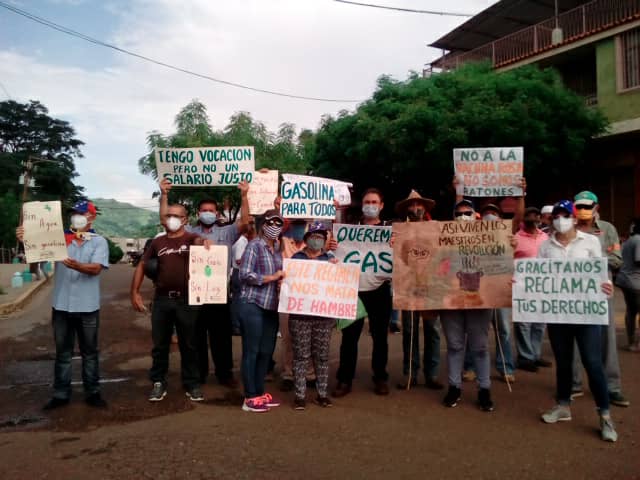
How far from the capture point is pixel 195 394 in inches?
232

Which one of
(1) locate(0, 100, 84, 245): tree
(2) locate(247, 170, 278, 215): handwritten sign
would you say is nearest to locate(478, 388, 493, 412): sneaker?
(2) locate(247, 170, 278, 215): handwritten sign

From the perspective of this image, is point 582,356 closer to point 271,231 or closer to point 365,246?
point 365,246

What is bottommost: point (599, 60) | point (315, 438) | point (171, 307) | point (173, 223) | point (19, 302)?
point (315, 438)

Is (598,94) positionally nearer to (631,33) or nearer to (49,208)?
(631,33)

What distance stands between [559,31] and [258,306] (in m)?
20.0

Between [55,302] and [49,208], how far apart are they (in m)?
0.97

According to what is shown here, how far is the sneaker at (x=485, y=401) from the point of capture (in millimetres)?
5488

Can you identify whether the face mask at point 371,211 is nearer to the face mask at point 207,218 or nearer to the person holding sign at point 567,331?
the face mask at point 207,218

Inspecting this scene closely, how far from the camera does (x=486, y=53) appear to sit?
24703 millimetres

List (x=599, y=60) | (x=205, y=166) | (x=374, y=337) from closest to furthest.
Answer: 1. (x=374, y=337)
2. (x=205, y=166)
3. (x=599, y=60)

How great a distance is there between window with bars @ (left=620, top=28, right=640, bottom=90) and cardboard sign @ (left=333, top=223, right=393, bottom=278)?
615 inches

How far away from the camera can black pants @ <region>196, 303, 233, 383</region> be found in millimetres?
6488

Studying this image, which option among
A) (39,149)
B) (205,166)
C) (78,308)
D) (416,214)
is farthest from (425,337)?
(39,149)

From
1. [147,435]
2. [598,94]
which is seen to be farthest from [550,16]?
[147,435]
